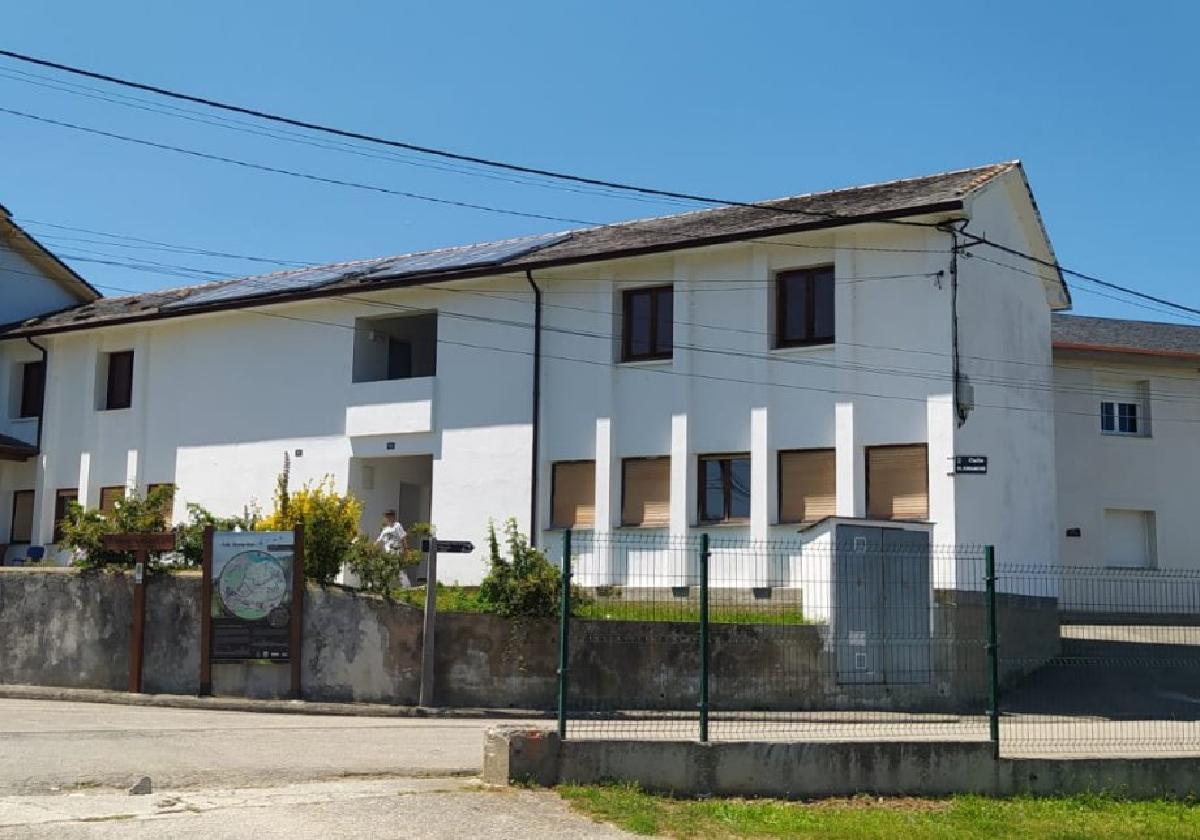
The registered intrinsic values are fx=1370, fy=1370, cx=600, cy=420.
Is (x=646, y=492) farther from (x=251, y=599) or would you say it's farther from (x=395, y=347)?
(x=251, y=599)

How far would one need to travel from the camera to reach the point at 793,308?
2336 cm

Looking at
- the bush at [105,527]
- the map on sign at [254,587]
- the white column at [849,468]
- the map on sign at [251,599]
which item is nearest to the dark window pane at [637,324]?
the white column at [849,468]

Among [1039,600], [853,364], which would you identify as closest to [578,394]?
[853,364]

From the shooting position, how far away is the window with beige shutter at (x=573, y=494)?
24.8 m

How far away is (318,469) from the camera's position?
90.8 feet

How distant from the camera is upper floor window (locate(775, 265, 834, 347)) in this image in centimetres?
2298

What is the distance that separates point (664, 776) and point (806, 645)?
5500mm

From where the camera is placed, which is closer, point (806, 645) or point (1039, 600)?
point (806, 645)

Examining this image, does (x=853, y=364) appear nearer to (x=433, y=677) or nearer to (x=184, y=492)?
(x=433, y=677)

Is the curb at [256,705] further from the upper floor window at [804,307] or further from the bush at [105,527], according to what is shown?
the upper floor window at [804,307]

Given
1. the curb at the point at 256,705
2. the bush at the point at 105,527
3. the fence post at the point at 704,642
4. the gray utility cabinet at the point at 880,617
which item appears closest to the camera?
the fence post at the point at 704,642

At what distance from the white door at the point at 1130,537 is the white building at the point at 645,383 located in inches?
7.1

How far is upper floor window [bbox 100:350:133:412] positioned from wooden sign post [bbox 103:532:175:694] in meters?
13.0

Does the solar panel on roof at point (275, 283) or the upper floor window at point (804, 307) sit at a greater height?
the solar panel on roof at point (275, 283)
